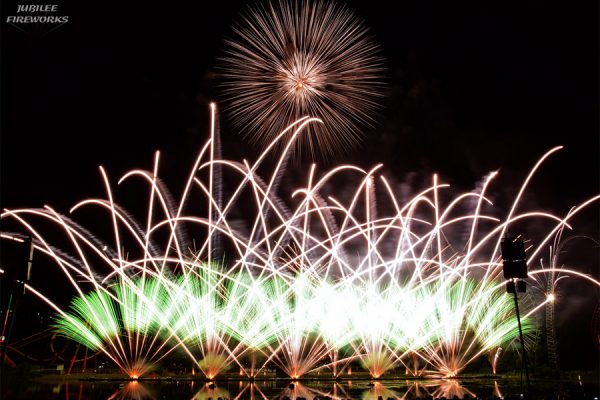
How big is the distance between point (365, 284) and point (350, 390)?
549 cm

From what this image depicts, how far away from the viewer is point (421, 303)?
2256cm

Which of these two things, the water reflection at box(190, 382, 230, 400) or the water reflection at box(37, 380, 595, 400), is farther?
the water reflection at box(37, 380, 595, 400)

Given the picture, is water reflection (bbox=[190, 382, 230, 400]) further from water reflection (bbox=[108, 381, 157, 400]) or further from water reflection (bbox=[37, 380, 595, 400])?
water reflection (bbox=[108, 381, 157, 400])

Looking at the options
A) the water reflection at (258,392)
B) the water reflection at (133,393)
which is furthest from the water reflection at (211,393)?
the water reflection at (133,393)

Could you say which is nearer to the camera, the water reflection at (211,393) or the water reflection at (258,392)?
the water reflection at (211,393)

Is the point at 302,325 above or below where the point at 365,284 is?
below

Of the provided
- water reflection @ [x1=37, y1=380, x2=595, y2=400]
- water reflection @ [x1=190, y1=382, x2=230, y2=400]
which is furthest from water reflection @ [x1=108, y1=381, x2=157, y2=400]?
water reflection @ [x1=190, y1=382, x2=230, y2=400]

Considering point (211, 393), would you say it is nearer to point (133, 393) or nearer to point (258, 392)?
point (258, 392)

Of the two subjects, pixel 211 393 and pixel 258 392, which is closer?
pixel 211 393

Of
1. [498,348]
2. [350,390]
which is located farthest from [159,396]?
[498,348]

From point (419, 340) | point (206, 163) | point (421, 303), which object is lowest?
point (419, 340)

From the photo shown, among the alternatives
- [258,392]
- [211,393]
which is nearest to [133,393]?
[211,393]

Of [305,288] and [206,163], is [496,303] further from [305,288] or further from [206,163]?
[206,163]

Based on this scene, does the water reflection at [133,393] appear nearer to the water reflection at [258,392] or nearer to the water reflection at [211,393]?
the water reflection at [258,392]
